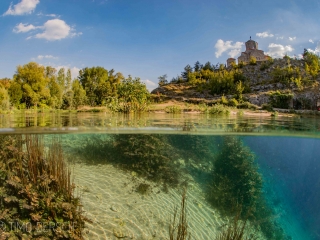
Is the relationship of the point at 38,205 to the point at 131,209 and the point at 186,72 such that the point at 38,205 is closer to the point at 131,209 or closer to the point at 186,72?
the point at 131,209

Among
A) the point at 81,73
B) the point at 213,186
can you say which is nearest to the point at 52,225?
the point at 213,186

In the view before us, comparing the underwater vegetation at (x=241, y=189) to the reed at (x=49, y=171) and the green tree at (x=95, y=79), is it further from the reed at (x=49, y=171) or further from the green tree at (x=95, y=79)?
the green tree at (x=95, y=79)

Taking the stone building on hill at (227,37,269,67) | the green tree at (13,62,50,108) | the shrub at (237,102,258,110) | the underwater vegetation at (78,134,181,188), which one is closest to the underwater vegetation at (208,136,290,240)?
the underwater vegetation at (78,134,181,188)

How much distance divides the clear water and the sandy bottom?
23 mm

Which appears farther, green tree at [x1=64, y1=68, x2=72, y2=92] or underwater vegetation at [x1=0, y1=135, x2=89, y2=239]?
A: green tree at [x1=64, y1=68, x2=72, y2=92]

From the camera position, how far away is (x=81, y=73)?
5775cm

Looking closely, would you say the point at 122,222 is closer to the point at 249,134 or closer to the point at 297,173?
the point at 249,134

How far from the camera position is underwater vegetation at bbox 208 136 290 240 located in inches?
291

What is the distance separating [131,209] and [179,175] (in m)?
3.21

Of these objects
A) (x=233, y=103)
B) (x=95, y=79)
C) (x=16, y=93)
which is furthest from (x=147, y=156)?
(x=95, y=79)

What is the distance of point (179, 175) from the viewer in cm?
902

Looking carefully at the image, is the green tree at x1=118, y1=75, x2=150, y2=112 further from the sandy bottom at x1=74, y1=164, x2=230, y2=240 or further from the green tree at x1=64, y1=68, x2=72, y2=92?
the green tree at x1=64, y1=68, x2=72, y2=92

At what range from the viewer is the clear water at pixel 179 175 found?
6117mm

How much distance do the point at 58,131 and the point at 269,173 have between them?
10.1m
